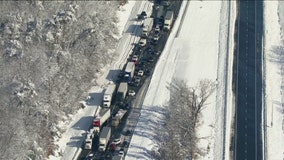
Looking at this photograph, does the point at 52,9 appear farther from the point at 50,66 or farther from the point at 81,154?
the point at 81,154

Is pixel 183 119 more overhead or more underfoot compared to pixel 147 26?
more underfoot

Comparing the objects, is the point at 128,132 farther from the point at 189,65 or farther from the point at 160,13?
the point at 160,13

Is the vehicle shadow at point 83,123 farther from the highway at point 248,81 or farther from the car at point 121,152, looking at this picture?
the highway at point 248,81

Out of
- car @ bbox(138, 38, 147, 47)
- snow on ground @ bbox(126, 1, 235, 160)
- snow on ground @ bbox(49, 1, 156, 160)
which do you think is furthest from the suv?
car @ bbox(138, 38, 147, 47)

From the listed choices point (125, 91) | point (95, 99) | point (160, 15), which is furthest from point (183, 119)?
point (160, 15)

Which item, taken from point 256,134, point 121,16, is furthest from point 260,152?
point 121,16

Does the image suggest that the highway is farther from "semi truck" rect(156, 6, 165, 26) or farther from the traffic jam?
"semi truck" rect(156, 6, 165, 26)
